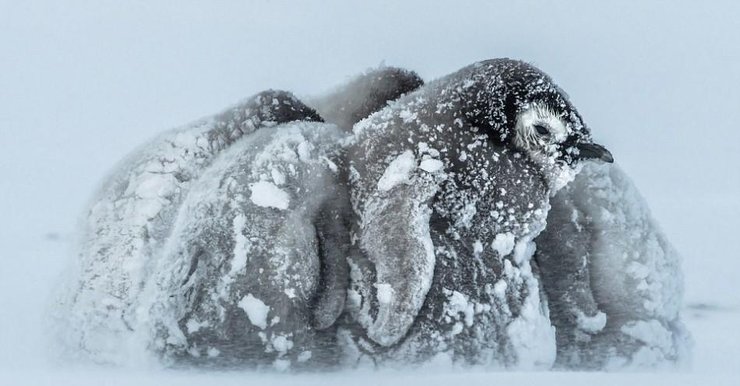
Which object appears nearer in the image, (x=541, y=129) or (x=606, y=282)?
(x=541, y=129)

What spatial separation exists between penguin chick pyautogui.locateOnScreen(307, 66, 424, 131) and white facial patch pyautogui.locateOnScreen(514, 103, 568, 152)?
25.6 inches

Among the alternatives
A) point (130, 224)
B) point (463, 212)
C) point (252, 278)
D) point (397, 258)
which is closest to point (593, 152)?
point (463, 212)

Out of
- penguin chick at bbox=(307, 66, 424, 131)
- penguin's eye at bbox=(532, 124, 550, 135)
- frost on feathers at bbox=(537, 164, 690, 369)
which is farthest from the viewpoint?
penguin chick at bbox=(307, 66, 424, 131)

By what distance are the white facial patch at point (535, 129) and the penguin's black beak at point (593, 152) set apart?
0.23ft

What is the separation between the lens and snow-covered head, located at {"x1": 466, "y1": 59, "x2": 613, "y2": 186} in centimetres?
312

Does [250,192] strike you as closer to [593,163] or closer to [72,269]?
[72,269]

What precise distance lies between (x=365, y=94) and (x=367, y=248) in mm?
847

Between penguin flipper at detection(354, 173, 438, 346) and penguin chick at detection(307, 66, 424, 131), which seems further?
penguin chick at detection(307, 66, 424, 131)

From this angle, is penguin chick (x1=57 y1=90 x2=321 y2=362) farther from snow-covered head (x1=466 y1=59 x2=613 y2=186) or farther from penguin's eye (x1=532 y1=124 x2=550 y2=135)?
penguin's eye (x1=532 y1=124 x2=550 y2=135)

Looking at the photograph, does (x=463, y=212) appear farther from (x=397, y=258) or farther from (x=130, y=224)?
(x=130, y=224)

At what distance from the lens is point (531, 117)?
10.2 feet

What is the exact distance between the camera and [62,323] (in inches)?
128

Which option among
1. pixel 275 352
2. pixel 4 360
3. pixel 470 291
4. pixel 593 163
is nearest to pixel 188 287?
pixel 275 352

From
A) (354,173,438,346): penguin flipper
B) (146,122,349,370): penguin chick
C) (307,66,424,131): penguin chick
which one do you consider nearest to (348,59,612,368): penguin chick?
(354,173,438,346): penguin flipper
